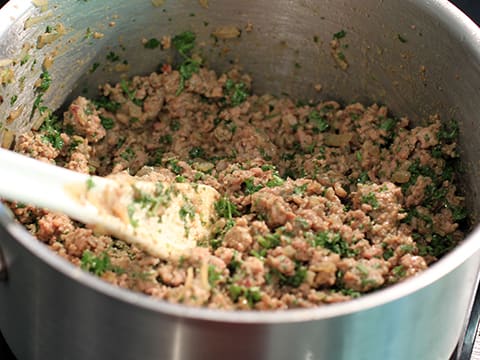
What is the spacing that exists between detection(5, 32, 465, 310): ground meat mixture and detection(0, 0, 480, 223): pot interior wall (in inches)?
2.2

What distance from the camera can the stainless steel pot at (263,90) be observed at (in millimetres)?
1309

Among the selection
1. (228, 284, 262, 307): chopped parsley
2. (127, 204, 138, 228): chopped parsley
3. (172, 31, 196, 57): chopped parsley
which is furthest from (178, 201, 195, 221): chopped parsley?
(172, 31, 196, 57): chopped parsley

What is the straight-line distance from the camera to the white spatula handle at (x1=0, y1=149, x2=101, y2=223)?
1.50m

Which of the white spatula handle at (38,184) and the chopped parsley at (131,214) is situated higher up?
the white spatula handle at (38,184)

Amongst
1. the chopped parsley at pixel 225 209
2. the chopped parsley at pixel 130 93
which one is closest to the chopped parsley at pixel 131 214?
the chopped parsley at pixel 225 209

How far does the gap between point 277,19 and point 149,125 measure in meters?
0.51

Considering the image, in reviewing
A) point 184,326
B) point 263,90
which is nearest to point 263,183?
point 263,90

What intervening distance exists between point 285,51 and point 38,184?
42.3 inches

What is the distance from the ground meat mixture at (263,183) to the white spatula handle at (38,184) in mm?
200

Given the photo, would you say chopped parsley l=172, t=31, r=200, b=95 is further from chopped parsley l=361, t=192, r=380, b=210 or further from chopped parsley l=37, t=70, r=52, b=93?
chopped parsley l=361, t=192, r=380, b=210

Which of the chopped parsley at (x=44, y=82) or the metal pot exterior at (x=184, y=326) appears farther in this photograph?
the chopped parsley at (x=44, y=82)

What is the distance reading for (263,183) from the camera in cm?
200

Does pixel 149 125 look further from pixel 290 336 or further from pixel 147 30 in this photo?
pixel 290 336

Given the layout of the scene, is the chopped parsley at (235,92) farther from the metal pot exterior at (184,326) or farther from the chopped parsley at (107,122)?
the metal pot exterior at (184,326)
